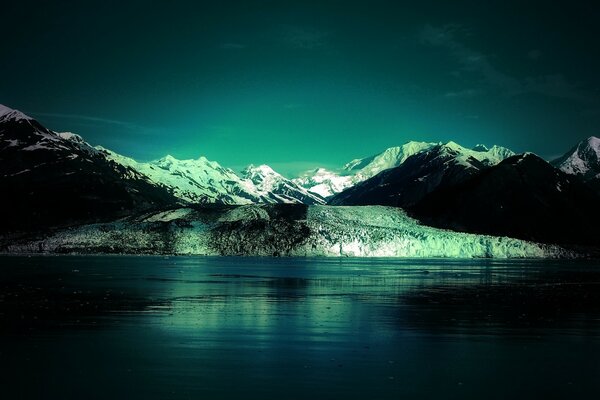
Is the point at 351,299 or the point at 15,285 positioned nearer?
the point at 351,299

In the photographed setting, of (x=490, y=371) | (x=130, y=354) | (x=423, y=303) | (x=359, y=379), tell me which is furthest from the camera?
(x=423, y=303)

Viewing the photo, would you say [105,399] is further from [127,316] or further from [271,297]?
[271,297]

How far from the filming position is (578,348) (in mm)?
26984

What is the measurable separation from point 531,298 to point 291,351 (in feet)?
105

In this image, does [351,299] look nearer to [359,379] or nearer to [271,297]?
[271,297]

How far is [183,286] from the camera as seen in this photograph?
6481cm

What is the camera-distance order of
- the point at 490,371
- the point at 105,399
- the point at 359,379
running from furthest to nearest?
the point at 490,371 → the point at 359,379 → the point at 105,399

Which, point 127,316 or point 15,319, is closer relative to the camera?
point 15,319

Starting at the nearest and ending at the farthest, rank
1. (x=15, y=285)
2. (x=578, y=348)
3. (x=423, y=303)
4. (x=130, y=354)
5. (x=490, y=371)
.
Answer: (x=490, y=371), (x=130, y=354), (x=578, y=348), (x=423, y=303), (x=15, y=285)

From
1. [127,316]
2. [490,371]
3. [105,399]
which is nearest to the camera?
[105,399]

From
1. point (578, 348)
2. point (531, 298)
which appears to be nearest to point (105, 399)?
point (578, 348)

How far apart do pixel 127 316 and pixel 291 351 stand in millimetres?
14949

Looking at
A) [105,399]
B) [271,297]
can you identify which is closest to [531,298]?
[271,297]

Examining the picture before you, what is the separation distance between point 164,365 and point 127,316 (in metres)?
15.5
